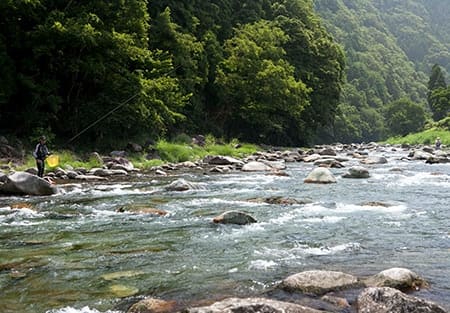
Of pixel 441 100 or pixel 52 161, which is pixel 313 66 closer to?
pixel 52 161

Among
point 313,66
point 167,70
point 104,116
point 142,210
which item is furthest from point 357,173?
point 313,66

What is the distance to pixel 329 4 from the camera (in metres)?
171

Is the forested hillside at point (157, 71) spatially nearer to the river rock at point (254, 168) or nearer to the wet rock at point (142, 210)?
the river rock at point (254, 168)

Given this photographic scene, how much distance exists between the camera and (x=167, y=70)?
1137 inches

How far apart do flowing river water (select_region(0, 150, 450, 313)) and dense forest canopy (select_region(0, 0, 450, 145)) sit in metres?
10.7

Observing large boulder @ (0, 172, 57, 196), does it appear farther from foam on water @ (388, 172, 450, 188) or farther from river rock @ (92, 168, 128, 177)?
foam on water @ (388, 172, 450, 188)

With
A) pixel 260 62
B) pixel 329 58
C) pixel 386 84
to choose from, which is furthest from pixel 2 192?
pixel 386 84

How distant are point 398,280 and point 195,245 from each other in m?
3.23

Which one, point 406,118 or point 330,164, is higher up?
point 330,164

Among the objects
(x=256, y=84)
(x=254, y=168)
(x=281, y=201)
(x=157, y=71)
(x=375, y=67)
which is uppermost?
(x=375, y=67)

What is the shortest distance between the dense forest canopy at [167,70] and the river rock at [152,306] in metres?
17.8

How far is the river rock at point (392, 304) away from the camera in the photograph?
4.43 m

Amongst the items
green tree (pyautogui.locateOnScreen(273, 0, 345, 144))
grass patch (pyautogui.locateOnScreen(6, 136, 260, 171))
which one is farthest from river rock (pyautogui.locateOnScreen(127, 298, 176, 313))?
green tree (pyautogui.locateOnScreen(273, 0, 345, 144))

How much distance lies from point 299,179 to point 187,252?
37.6 feet
